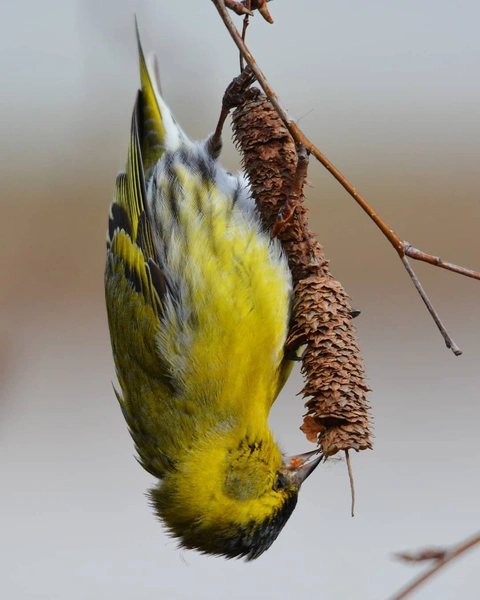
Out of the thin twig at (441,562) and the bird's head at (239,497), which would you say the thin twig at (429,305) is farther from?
the bird's head at (239,497)

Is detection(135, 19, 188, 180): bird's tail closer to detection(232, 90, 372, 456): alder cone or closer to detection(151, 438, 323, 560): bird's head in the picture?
detection(232, 90, 372, 456): alder cone

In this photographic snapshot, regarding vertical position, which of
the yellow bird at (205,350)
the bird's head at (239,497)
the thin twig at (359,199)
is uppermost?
the thin twig at (359,199)

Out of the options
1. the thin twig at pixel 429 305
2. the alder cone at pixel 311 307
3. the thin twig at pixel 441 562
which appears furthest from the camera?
the alder cone at pixel 311 307

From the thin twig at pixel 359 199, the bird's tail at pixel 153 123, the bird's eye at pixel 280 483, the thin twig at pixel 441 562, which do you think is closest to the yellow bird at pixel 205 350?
the bird's eye at pixel 280 483

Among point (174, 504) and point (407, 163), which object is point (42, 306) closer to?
point (174, 504)

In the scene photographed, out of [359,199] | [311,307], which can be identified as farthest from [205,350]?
[359,199]
